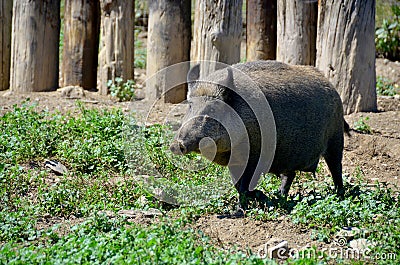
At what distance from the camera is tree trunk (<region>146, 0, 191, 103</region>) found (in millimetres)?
8852

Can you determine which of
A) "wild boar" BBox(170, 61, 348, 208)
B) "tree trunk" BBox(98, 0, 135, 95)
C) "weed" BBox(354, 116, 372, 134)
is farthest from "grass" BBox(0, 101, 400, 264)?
"tree trunk" BBox(98, 0, 135, 95)

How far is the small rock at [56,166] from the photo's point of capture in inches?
274

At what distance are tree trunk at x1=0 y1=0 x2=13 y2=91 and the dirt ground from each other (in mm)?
354

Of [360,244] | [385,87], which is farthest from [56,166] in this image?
[385,87]

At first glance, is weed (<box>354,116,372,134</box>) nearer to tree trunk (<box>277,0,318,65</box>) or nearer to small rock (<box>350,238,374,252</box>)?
tree trunk (<box>277,0,318,65</box>)

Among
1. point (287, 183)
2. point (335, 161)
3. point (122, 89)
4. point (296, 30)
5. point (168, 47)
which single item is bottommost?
point (287, 183)

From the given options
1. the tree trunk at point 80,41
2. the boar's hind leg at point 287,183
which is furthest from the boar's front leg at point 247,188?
the tree trunk at point 80,41

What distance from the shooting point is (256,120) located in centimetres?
584

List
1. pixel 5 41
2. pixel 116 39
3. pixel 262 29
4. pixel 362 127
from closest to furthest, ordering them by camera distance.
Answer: pixel 362 127, pixel 262 29, pixel 116 39, pixel 5 41

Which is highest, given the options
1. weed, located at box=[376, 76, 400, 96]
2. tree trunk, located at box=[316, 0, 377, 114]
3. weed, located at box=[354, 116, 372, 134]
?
tree trunk, located at box=[316, 0, 377, 114]

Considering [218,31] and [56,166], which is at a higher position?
[218,31]

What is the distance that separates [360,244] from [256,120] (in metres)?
1.51

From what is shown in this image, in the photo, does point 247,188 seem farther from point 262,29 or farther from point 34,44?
point 34,44

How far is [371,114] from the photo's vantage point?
8430 mm
